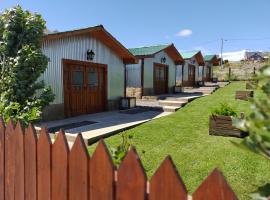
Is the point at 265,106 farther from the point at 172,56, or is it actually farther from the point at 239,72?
the point at 239,72

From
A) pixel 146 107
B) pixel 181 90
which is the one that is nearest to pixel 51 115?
→ pixel 146 107

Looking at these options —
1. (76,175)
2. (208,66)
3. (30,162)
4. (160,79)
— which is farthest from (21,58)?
(208,66)

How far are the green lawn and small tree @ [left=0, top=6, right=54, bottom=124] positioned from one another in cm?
207

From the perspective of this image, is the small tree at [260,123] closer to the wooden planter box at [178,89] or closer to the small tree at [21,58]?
the small tree at [21,58]

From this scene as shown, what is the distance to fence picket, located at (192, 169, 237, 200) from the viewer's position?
4.09ft

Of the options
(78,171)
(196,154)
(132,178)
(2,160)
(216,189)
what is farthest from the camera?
(196,154)

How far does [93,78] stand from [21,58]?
581 cm

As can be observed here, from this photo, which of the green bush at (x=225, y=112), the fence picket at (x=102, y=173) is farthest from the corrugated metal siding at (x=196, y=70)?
the fence picket at (x=102, y=173)

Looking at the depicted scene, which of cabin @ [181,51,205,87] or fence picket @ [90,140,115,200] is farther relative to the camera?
cabin @ [181,51,205,87]

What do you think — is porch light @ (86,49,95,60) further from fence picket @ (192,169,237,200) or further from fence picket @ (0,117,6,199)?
fence picket @ (192,169,237,200)

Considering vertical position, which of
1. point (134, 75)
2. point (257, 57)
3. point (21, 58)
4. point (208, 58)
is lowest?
point (21, 58)

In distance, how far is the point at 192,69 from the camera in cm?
2748

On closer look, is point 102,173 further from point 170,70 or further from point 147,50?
point 170,70

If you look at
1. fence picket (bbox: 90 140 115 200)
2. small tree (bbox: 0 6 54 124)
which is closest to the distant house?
fence picket (bbox: 90 140 115 200)
